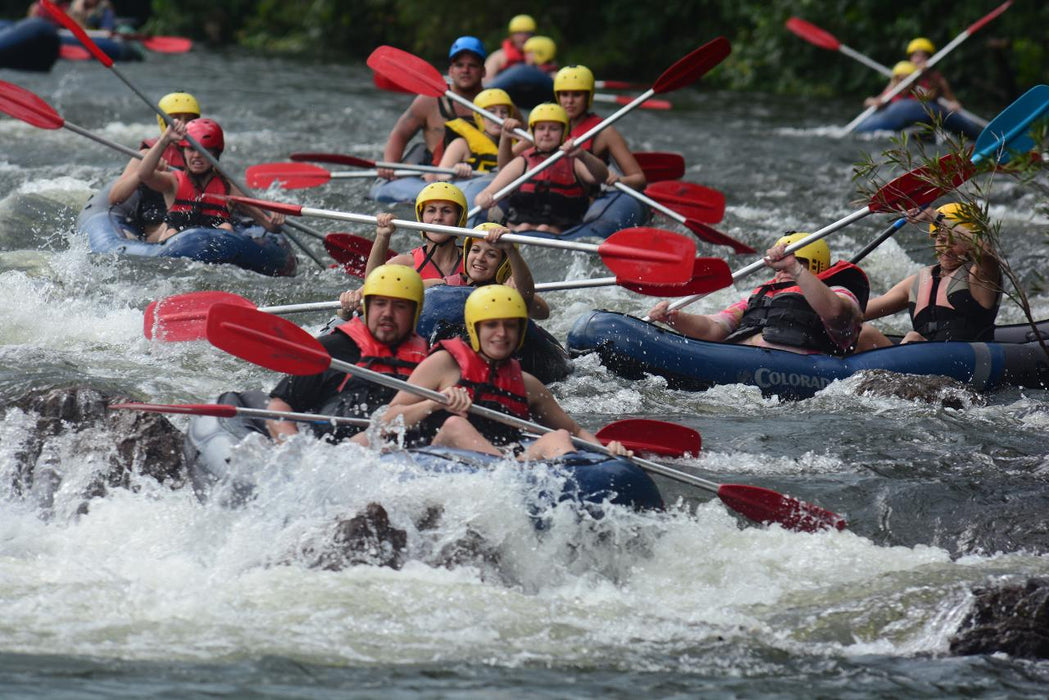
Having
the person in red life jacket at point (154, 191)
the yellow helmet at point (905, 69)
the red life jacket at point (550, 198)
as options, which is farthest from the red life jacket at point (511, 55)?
the person in red life jacket at point (154, 191)

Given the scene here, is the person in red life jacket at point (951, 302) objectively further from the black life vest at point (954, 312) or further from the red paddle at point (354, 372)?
the red paddle at point (354, 372)

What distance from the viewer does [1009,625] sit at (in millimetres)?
5004

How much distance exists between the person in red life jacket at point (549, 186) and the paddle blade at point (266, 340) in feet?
12.7

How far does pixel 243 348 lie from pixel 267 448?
1.60 feet

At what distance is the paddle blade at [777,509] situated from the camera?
19.6 feet

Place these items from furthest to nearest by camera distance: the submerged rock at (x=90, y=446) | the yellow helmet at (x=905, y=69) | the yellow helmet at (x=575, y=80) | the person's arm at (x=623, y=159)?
the yellow helmet at (x=905, y=69) → the person's arm at (x=623, y=159) → the yellow helmet at (x=575, y=80) → the submerged rock at (x=90, y=446)

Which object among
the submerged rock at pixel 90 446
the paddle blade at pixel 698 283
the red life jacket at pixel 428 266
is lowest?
the submerged rock at pixel 90 446

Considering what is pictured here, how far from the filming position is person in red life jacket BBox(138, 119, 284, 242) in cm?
965

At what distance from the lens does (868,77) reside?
69.4ft

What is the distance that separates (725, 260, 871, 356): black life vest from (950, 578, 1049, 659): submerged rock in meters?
3.04

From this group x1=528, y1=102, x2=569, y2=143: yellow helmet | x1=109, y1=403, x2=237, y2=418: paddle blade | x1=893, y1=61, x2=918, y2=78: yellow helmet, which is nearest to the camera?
x1=109, y1=403, x2=237, y2=418: paddle blade

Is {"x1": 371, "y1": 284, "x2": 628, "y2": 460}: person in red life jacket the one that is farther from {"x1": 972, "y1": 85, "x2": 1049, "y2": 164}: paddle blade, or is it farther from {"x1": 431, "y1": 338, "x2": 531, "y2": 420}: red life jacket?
{"x1": 972, "y1": 85, "x2": 1049, "y2": 164}: paddle blade

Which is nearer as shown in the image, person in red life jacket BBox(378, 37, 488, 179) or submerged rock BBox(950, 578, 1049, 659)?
submerged rock BBox(950, 578, 1049, 659)

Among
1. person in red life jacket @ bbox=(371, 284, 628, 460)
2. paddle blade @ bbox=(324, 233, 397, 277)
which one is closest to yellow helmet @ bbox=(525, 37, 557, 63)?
paddle blade @ bbox=(324, 233, 397, 277)
